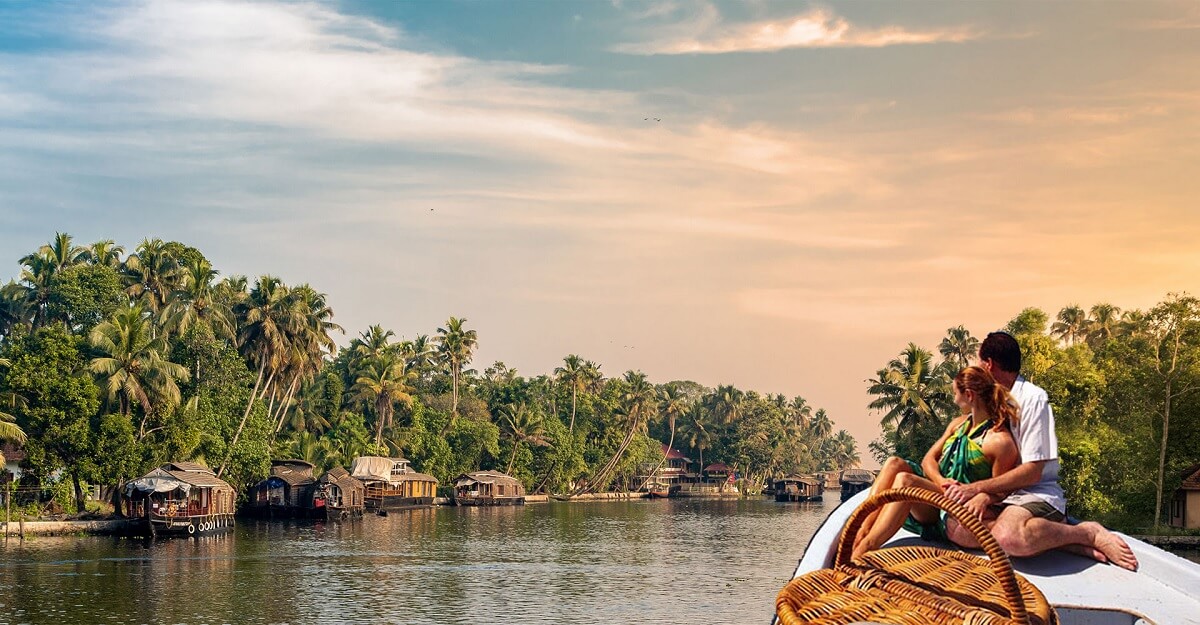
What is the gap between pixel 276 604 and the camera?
31453 mm

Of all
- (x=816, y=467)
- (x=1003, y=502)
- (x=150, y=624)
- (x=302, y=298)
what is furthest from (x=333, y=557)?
(x=816, y=467)

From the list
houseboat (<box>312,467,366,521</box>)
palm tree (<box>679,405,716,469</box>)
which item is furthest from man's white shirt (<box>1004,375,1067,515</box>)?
palm tree (<box>679,405,716,469</box>)

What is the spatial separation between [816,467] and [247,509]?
449ft

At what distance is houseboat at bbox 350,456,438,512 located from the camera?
7762 cm

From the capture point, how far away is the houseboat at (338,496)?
2682 inches

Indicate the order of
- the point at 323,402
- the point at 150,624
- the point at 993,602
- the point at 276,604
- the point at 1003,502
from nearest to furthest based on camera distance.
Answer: the point at 993,602, the point at 1003,502, the point at 150,624, the point at 276,604, the point at 323,402

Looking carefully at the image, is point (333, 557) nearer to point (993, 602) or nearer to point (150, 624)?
point (150, 624)

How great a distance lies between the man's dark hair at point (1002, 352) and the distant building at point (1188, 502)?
42.2m

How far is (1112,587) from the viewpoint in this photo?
5.77 metres

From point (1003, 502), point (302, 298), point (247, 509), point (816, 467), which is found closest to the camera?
point (1003, 502)

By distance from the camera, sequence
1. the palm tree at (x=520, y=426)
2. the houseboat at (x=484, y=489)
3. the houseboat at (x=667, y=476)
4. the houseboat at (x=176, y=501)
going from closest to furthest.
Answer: the houseboat at (x=176, y=501), the houseboat at (x=484, y=489), the palm tree at (x=520, y=426), the houseboat at (x=667, y=476)

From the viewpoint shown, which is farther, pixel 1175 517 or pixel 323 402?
pixel 323 402

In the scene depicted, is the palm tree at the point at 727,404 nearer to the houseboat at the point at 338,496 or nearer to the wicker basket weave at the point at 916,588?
the houseboat at the point at 338,496

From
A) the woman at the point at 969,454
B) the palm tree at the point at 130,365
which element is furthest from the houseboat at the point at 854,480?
the woman at the point at 969,454
